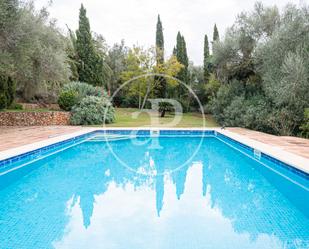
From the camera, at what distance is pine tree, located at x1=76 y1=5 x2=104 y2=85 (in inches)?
833

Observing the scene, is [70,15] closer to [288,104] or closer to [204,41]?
[204,41]

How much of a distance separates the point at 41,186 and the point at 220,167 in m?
4.35

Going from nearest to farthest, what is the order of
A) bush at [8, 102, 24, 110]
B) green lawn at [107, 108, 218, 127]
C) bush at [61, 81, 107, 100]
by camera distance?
bush at [61, 81, 107, 100] → green lawn at [107, 108, 218, 127] → bush at [8, 102, 24, 110]

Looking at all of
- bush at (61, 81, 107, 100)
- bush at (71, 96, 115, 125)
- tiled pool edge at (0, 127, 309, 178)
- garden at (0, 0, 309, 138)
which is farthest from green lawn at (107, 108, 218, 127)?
tiled pool edge at (0, 127, 309, 178)

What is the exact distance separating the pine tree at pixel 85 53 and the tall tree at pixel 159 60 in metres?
5.72

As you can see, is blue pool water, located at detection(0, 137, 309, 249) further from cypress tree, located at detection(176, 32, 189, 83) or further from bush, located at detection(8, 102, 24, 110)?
cypress tree, located at detection(176, 32, 189, 83)

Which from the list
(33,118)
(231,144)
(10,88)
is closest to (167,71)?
(33,118)

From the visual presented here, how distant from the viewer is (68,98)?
15477 millimetres

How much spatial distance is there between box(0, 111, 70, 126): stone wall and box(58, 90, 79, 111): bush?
527 mm

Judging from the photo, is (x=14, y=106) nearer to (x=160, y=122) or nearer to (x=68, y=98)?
(x=68, y=98)

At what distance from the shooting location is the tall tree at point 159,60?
25.2m

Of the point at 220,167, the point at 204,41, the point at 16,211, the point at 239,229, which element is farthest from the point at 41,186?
the point at 204,41

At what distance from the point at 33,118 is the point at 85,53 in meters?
8.30

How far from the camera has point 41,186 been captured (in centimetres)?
568
